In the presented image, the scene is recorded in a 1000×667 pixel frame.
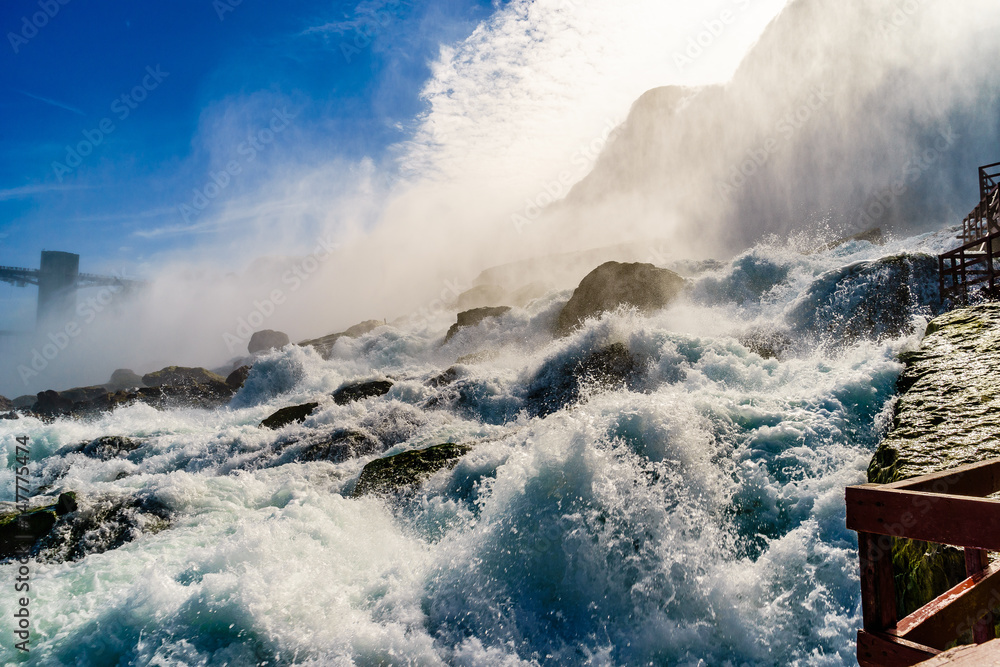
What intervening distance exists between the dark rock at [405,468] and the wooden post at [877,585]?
6.38 m

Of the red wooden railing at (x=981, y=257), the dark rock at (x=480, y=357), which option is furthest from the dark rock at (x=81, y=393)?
Answer: the red wooden railing at (x=981, y=257)

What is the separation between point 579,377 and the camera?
12727 mm

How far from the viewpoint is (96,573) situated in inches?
236

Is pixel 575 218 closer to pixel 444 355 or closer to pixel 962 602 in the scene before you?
pixel 444 355

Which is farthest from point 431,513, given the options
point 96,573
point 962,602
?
point 962,602

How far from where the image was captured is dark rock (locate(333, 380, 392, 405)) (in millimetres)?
15203

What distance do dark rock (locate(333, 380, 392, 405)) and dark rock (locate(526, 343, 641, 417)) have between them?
191 inches

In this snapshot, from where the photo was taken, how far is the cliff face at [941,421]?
3324 millimetres

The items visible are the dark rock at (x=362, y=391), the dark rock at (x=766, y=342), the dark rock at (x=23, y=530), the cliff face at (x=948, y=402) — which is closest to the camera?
the cliff face at (x=948, y=402)

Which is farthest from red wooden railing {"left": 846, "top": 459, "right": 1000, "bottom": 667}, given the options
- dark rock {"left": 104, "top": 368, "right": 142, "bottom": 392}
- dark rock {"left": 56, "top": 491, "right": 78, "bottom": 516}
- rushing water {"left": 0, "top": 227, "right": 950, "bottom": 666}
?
dark rock {"left": 104, "top": 368, "right": 142, "bottom": 392}

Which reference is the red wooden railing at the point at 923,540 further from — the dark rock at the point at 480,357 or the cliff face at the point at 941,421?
the dark rock at the point at 480,357

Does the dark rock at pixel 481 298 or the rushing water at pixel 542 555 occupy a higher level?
the dark rock at pixel 481 298

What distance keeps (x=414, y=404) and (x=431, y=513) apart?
6.88 m

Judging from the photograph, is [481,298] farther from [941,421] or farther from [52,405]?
[941,421]
